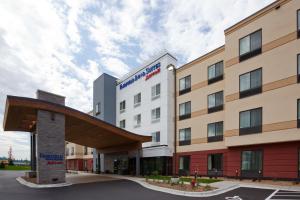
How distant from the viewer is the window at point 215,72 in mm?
29031

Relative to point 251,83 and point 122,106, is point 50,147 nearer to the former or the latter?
point 251,83

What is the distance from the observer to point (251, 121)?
24.2 metres

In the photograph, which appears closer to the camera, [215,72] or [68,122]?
[68,122]

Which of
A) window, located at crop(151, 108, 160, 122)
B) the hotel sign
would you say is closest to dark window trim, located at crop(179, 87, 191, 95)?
window, located at crop(151, 108, 160, 122)

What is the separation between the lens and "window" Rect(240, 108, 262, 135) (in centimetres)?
2359

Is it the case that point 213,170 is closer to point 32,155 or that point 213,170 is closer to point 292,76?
point 292,76

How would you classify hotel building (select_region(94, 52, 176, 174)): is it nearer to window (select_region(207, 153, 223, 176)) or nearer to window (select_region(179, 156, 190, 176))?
window (select_region(179, 156, 190, 176))

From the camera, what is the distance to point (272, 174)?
73.9 feet

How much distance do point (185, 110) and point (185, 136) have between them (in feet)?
10.00

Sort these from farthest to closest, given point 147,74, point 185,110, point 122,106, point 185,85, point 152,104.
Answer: point 122,106 → point 147,74 → point 152,104 → point 185,85 → point 185,110

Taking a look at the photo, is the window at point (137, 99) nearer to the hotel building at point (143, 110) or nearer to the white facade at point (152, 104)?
the hotel building at point (143, 110)


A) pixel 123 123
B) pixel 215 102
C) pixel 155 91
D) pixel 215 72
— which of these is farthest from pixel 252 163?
pixel 123 123

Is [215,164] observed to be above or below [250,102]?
below

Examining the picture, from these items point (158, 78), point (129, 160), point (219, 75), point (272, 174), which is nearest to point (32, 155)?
point (129, 160)
